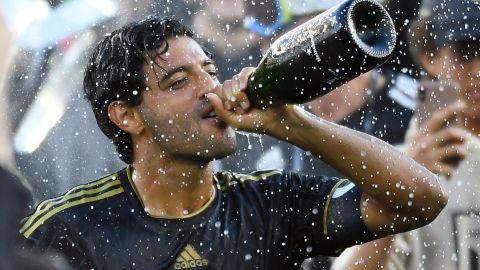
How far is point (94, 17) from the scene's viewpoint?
166 inches

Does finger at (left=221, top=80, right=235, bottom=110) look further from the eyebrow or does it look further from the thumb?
the eyebrow

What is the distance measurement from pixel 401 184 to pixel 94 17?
7.45ft

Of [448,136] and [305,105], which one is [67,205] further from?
[305,105]

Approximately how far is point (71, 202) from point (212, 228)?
0.39m

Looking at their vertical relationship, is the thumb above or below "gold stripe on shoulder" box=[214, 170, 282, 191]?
above

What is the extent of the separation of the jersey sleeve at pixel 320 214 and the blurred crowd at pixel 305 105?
0.36 metres

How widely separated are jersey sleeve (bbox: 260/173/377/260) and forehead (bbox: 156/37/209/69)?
41 cm

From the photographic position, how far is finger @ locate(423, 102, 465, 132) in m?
2.79

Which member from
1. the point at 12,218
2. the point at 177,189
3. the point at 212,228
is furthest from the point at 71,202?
the point at 12,218

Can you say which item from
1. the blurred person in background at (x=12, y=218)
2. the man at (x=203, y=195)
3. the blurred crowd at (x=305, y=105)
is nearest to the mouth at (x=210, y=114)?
the man at (x=203, y=195)

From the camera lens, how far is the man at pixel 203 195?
231 centimetres

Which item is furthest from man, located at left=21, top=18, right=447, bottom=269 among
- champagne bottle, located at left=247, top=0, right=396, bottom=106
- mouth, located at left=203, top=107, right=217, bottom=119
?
champagne bottle, located at left=247, top=0, right=396, bottom=106

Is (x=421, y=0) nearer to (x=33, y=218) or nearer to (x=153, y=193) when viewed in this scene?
(x=153, y=193)

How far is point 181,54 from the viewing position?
265cm
